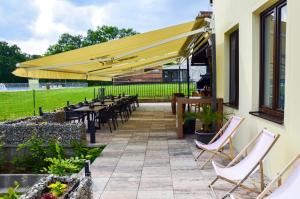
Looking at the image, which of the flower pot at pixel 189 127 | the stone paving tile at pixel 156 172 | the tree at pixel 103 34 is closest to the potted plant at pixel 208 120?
the flower pot at pixel 189 127

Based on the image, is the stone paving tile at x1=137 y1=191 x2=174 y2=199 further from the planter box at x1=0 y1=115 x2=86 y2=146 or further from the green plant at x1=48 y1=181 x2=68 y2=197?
the planter box at x1=0 y1=115 x2=86 y2=146

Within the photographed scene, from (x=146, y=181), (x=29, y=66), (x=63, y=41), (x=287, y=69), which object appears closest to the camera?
(x=287, y=69)

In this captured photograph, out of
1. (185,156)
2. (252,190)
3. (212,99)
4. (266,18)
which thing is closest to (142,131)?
(212,99)

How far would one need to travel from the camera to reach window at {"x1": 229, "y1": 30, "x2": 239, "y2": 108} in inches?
343

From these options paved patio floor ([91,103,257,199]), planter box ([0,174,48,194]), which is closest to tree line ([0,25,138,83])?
paved patio floor ([91,103,257,199])

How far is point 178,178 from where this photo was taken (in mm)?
6020

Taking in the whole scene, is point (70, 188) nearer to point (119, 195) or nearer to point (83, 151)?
point (119, 195)

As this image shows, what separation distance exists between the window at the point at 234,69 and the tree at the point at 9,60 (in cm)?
7430

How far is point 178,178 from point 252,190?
1472 mm

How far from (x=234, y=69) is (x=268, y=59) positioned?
254 centimetres

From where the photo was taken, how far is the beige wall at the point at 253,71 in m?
4.79

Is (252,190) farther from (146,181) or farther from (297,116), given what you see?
(146,181)

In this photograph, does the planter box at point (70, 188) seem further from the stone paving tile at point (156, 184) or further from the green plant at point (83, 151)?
the green plant at point (83, 151)

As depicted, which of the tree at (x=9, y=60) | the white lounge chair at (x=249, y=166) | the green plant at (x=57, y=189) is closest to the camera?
the green plant at (x=57, y=189)
